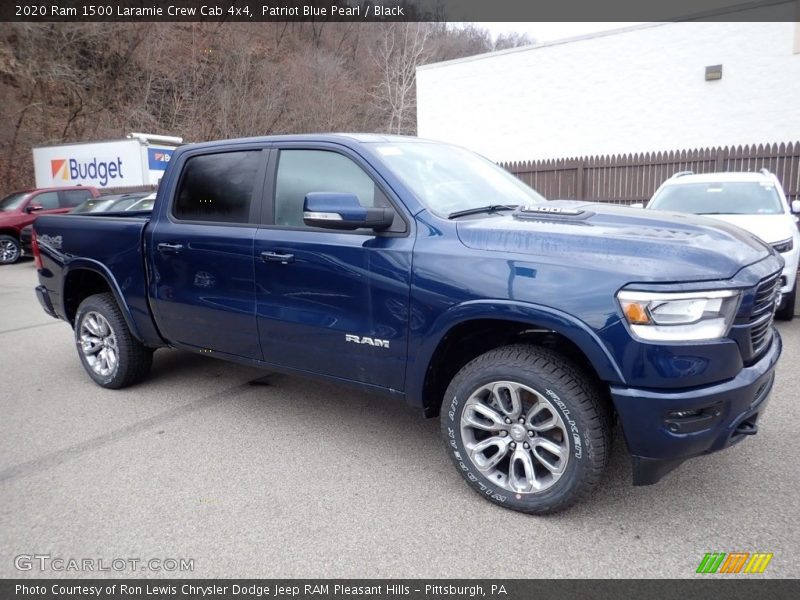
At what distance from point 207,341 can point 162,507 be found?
138 cm

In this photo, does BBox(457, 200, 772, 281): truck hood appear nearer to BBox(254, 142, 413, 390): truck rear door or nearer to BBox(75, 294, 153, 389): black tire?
BBox(254, 142, 413, 390): truck rear door

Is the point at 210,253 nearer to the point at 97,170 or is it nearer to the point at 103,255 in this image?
the point at 103,255

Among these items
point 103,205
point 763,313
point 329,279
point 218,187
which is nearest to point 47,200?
point 103,205

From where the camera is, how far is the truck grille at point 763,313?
270 cm

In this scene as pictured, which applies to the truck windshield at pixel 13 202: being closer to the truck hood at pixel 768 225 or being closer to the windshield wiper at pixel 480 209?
the windshield wiper at pixel 480 209

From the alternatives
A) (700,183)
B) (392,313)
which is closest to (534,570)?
(392,313)

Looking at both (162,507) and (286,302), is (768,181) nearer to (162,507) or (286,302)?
(286,302)

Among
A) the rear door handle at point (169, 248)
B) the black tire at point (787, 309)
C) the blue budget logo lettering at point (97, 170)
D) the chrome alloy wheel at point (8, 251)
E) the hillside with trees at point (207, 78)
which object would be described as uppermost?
the hillside with trees at point (207, 78)

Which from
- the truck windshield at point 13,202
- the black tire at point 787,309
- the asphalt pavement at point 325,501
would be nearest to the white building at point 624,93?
the black tire at point 787,309

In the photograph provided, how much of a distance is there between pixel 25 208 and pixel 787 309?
16094mm

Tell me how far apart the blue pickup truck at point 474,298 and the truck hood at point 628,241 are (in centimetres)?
1

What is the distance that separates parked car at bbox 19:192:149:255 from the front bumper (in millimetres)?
10242
